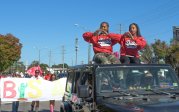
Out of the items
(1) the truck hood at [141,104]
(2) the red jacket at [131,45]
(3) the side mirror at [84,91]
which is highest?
(2) the red jacket at [131,45]

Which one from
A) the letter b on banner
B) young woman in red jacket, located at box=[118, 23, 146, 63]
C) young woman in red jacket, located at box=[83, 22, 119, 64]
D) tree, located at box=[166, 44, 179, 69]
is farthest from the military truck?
tree, located at box=[166, 44, 179, 69]

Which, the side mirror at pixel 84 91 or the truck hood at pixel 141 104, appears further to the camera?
the side mirror at pixel 84 91

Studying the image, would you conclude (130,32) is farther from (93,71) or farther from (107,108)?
(107,108)

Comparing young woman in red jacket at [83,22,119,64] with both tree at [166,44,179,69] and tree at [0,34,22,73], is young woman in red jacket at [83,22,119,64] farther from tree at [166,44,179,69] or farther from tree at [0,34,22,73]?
tree at [0,34,22,73]

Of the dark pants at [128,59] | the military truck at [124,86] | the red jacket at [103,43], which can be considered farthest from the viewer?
the red jacket at [103,43]

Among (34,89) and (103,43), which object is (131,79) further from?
(34,89)

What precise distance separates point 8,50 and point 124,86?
83795 mm

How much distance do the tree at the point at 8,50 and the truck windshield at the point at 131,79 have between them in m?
77.6

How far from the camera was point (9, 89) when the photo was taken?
523 inches

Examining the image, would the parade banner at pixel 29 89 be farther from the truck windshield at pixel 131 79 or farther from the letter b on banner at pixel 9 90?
the truck windshield at pixel 131 79

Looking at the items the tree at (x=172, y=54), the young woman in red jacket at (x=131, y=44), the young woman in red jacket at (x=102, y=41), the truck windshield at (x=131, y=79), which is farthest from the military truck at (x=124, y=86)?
the tree at (x=172, y=54)

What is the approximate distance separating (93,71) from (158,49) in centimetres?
5000

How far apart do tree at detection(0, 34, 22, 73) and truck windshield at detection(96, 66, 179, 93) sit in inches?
3056

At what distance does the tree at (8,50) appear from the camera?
85.3 m
